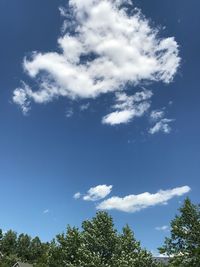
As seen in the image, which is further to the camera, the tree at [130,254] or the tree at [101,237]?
the tree at [101,237]

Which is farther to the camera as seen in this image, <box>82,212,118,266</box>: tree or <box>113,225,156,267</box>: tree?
<box>82,212,118,266</box>: tree

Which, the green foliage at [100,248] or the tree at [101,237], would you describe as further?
the tree at [101,237]

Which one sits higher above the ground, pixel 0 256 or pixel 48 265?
pixel 0 256

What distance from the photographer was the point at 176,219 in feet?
173

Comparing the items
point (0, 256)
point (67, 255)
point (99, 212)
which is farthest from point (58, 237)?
point (0, 256)

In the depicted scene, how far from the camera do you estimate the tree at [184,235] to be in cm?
4972

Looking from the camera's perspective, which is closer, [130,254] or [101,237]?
[130,254]

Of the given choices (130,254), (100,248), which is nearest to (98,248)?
(100,248)

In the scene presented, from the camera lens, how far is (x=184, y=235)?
50.9m

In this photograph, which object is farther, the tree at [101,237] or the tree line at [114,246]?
the tree at [101,237]

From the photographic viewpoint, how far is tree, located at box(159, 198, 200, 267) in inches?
1957

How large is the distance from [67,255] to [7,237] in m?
79.5

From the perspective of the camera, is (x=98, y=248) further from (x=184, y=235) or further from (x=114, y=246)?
(x=184, y=235)

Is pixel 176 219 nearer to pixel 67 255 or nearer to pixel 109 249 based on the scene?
pixel 109 249
